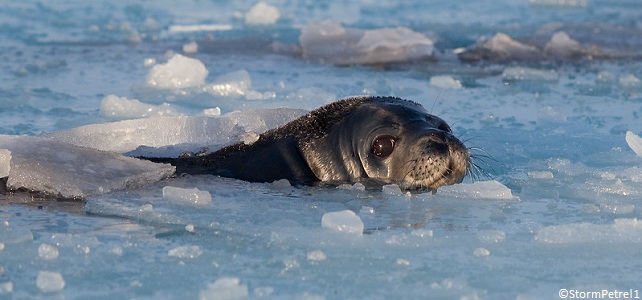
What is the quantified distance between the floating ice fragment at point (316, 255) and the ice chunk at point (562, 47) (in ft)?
20.0

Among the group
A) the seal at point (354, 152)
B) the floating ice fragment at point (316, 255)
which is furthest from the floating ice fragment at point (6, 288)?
the seal at point (354, 152)

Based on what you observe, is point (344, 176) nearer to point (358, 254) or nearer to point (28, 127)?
point (358, 254)

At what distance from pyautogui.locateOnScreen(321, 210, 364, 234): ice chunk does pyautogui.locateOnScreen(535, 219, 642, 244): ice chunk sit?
24.5 inches

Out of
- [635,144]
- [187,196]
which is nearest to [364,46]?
[635,144]

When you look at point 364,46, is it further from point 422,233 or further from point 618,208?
point 422,233

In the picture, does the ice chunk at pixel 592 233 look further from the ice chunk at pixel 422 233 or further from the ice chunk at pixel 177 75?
the ice chunk at pixel 177 75

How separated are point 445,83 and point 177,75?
1871 millimetres

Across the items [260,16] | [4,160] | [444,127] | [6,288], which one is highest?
[260,16]

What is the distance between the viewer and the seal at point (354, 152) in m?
4.62

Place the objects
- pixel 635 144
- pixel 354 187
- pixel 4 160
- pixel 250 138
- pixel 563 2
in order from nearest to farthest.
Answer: pixel 4 160, pixel 354 187, pixel 250 138, pixel 635 144, pixel 563 2

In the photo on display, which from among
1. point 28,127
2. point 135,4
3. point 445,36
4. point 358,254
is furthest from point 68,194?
point 135,4

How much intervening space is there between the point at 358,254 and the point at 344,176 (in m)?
1.16

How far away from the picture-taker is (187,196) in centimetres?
436

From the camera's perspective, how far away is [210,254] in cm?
366
